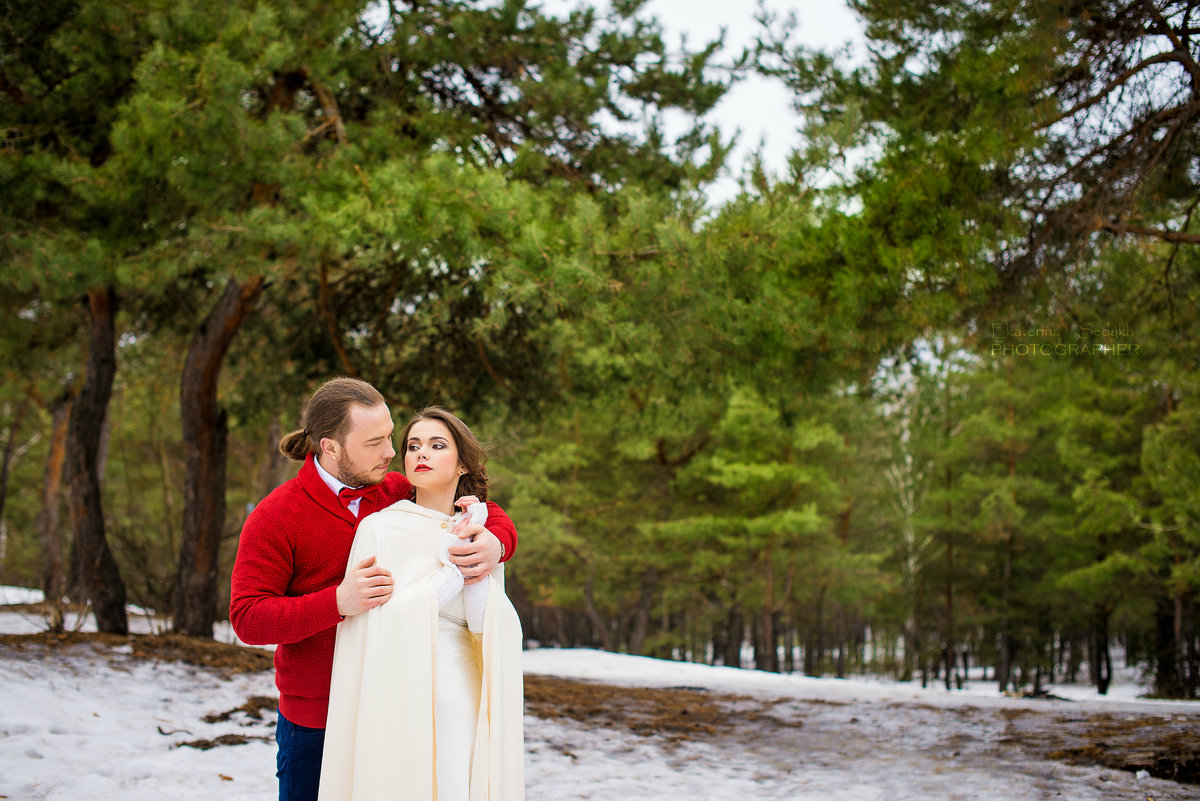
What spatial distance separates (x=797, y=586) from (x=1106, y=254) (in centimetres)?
1712

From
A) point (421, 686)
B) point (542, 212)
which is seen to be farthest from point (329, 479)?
point (542, 212)

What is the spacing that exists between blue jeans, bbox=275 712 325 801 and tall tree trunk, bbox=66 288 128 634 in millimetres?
5823

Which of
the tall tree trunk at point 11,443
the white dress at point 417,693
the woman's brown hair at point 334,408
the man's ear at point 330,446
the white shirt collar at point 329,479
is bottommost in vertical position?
the white dress at point 417,693

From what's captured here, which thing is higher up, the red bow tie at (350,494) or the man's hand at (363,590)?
the red bow tie at (350,494)

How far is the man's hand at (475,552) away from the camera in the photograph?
1897mm

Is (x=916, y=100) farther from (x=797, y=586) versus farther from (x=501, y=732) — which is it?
(x=797, y=586)

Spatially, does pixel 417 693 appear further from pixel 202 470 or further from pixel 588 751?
pixel 202 470

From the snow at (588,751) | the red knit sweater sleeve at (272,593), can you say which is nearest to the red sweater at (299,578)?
the red knit sweater sleeve at (272,593)

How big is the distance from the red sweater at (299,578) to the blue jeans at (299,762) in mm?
37

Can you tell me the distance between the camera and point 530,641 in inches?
1375

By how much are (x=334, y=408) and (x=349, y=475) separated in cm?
17

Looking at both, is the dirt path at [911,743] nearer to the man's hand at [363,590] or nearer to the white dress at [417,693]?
the white dress at [417,693]

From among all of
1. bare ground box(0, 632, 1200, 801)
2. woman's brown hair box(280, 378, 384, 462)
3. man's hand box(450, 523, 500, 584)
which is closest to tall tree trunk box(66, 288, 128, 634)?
bare ground box(0, 632, 1200, 801)

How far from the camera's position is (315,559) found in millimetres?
1984
